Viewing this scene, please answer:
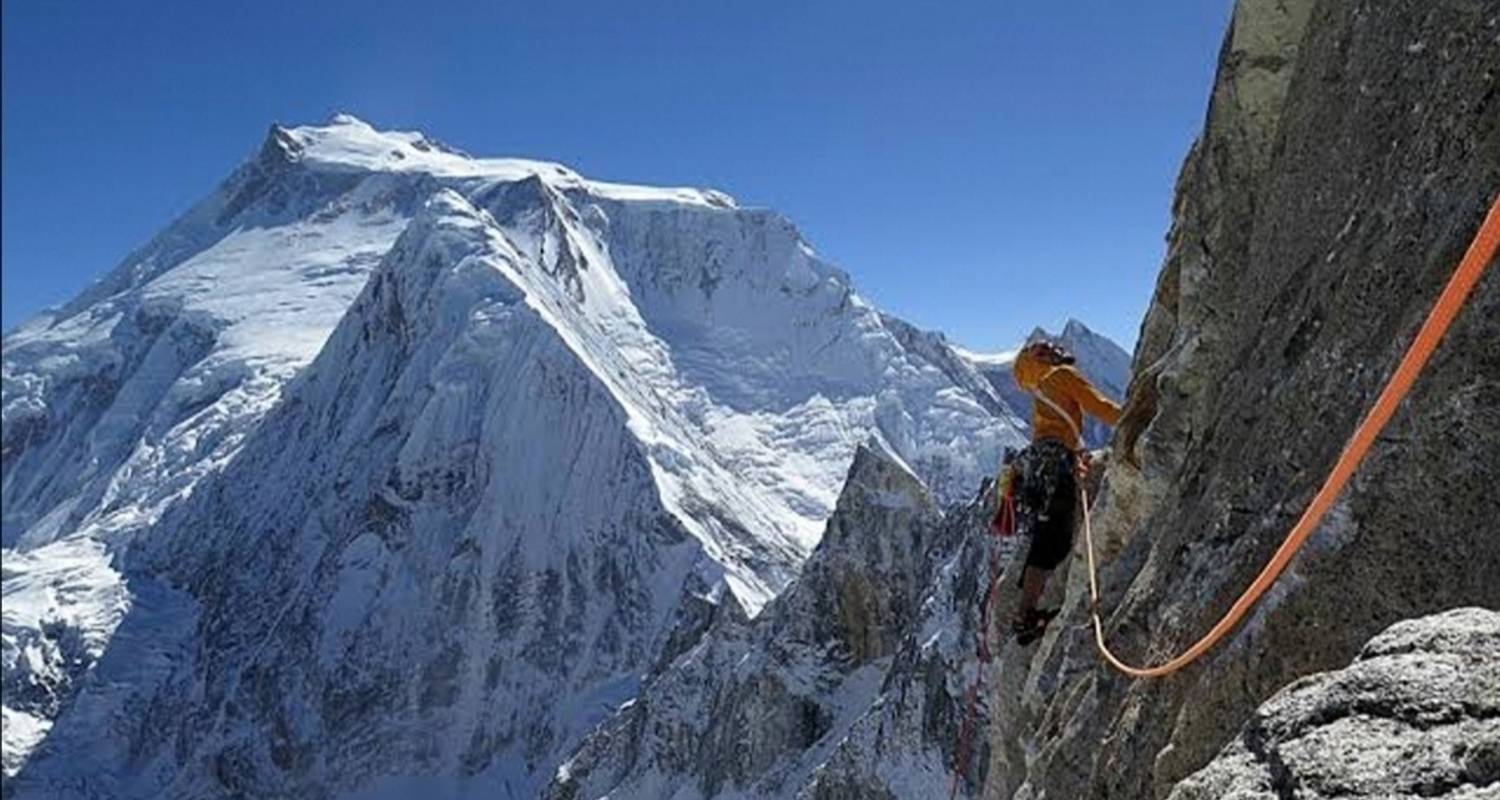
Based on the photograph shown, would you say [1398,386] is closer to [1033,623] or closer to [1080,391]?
[1080,391]

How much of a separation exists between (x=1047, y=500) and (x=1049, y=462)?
0.41m

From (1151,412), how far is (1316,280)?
464cm

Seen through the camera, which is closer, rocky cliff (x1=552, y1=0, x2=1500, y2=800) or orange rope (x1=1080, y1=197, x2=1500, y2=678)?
orange rope (x1=1080, y1=197, x2=1500, y2=678)

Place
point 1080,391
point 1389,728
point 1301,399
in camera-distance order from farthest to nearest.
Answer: point 1080,391 → point 1301,399 → point 1389,728

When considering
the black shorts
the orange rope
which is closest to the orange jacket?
the black shorts

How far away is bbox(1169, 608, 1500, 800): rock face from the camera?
15.3 feet

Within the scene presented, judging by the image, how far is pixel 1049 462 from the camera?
46.3ft

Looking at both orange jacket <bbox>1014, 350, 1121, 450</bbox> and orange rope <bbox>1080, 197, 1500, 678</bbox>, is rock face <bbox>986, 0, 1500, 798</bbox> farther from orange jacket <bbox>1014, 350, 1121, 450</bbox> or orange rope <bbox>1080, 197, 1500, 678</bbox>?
orange jacket <bbox>1014, 350, 1121, 450</bbox>

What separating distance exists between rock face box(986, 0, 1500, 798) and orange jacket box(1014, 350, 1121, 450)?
0.61 meters

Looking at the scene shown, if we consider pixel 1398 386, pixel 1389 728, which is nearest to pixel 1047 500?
pixel 1398 386

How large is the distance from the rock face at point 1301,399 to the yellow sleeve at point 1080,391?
23.6 inches

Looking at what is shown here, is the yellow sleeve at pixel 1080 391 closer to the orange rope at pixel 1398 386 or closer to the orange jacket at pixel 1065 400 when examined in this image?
the orange jacket at pixel 1065 400

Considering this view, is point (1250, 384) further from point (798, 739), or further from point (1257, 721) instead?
point (798, 739)

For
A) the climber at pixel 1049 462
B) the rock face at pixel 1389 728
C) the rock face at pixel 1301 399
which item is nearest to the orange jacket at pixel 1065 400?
the climber at pixel 1049 462
